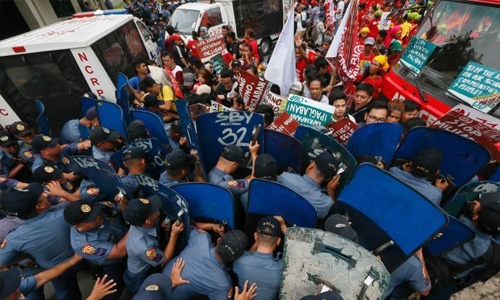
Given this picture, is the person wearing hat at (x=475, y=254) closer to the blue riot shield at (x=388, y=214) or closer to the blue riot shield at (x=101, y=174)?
the blue riot shield at (x=388, y=214)

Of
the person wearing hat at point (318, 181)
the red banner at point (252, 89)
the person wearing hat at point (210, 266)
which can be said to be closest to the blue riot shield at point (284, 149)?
the person wearing hat at point (318, 181)

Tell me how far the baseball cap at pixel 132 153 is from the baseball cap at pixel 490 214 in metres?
2.90

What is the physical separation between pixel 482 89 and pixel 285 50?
2.27m

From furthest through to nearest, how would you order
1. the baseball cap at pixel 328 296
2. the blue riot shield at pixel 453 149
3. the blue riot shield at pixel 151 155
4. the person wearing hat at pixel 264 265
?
the blue riot shield at pixel 151 155 < the blue riot shield at pixel 453 149 < the person wearing hat at pixel 264 265 < the baseball cap at pixel 328 296

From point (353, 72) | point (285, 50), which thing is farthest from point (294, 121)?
point (353, 72)

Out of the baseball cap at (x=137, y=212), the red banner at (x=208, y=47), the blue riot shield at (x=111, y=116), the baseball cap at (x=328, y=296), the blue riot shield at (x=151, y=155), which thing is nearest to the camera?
the baseball cap at (x=328, y=296)

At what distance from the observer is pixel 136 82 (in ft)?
16.4

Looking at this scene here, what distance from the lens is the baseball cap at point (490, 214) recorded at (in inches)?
71.4

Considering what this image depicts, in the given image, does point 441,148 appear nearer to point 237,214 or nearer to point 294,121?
point 294,121

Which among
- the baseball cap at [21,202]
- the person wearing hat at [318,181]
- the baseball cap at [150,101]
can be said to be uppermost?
the baseball cap at [21,202]

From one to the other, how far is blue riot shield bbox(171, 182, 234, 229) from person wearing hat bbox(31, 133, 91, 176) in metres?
1.77

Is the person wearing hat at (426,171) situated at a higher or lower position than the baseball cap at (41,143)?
lower

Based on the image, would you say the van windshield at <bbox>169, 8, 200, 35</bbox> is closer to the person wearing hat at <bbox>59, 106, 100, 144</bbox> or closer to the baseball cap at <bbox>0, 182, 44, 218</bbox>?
the person wearing hat at <bbox>59, 106, 100, 144</bbox>

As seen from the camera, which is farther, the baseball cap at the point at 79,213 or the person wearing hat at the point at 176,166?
the person wearing hat at the point at 176,166
